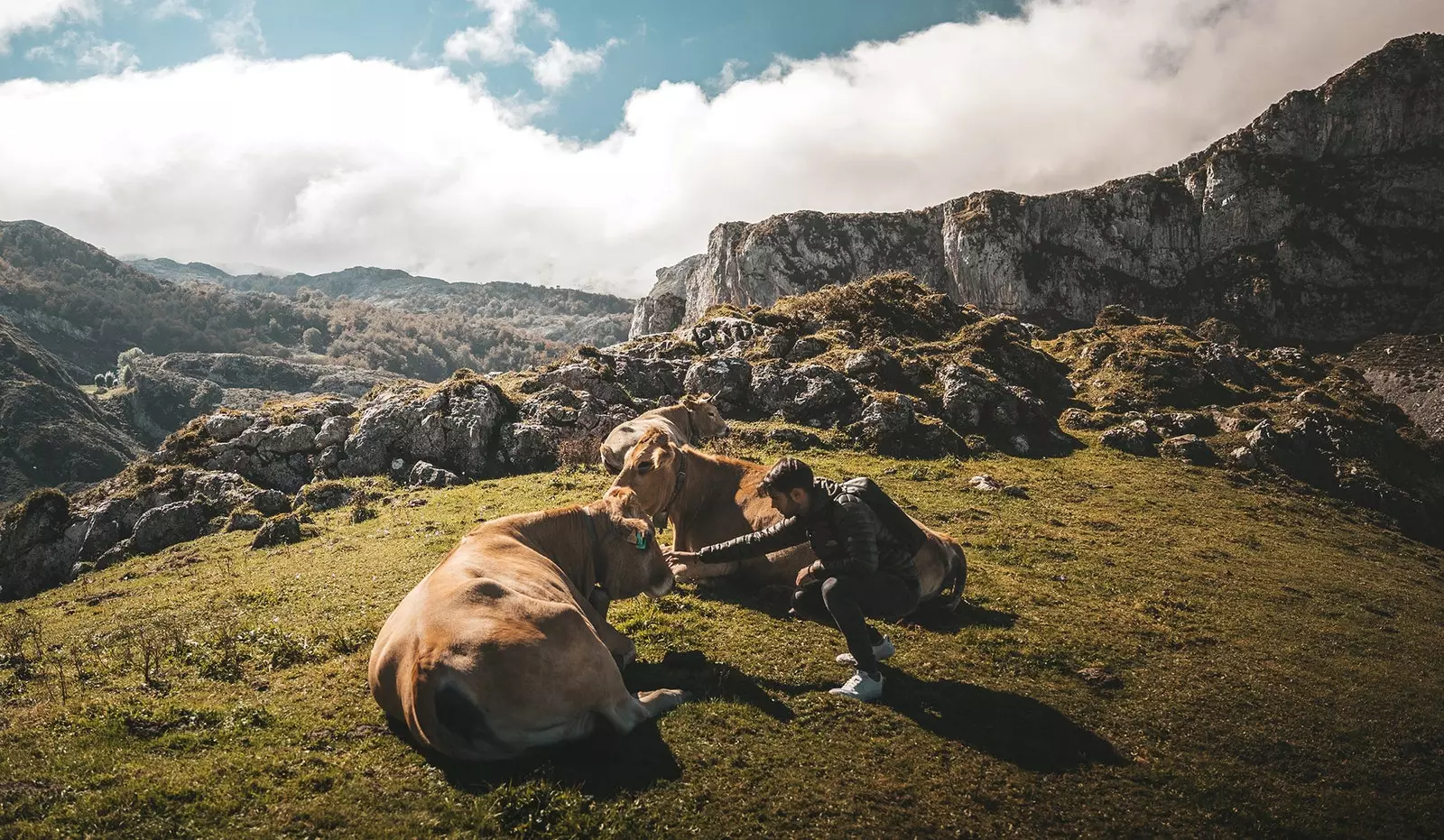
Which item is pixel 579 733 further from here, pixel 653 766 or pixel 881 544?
pixel 881 544

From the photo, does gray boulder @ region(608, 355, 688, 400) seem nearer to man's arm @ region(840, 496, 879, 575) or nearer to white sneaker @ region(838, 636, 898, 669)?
white sneaker @ region(838, 636, 898, 669)

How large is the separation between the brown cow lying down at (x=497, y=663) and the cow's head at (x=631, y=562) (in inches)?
37.2

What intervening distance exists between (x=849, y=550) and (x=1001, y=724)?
2.43 metres

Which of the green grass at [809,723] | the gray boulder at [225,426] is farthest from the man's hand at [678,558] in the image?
the gray boulder at [225,426]

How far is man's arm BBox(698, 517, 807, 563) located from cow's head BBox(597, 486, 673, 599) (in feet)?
2.63

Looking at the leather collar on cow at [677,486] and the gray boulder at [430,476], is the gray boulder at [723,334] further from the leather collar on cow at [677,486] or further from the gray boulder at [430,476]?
the leather collar on cow at [677,486]

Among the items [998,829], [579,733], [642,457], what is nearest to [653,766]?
[579,733]

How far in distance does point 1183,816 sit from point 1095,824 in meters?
0.87

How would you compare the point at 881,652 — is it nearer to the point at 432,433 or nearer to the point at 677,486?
the point at 677,486

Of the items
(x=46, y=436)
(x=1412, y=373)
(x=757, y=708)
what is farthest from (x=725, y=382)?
(x=46, y=436)

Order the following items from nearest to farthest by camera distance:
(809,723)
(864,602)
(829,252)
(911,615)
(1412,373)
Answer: (809,723) < (864,602) < (911,615) < (1412,373) < (829,252)

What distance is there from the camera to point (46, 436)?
90438 millimetres

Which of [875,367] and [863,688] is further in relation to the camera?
[875,367]

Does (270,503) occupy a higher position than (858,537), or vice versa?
(858,537)
